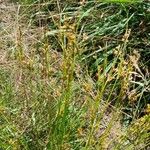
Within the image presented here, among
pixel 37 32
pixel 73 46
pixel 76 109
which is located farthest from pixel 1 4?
pixel 73 46

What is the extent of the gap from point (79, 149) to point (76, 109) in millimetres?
189

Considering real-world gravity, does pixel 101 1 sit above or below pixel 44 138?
above

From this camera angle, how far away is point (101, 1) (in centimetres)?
246

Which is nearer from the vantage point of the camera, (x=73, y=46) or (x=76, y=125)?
(x=73, y=46)

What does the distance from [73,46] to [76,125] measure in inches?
23.4

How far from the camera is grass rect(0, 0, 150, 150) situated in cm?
147

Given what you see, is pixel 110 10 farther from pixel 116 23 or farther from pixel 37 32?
pixel 37 32

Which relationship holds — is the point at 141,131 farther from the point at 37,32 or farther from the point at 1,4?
the point at 1,4

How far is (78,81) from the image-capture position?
2145 millimetres

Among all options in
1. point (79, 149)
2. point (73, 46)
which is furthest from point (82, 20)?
point (73, 46)

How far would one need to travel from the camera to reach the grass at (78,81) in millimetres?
1470

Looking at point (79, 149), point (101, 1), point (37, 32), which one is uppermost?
point (101, 1)

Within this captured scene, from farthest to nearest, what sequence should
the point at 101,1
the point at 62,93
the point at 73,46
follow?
the point at 101,1, the point at 62,93, the point at 73,46

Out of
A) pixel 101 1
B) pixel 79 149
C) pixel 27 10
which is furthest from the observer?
pixel 27 10
